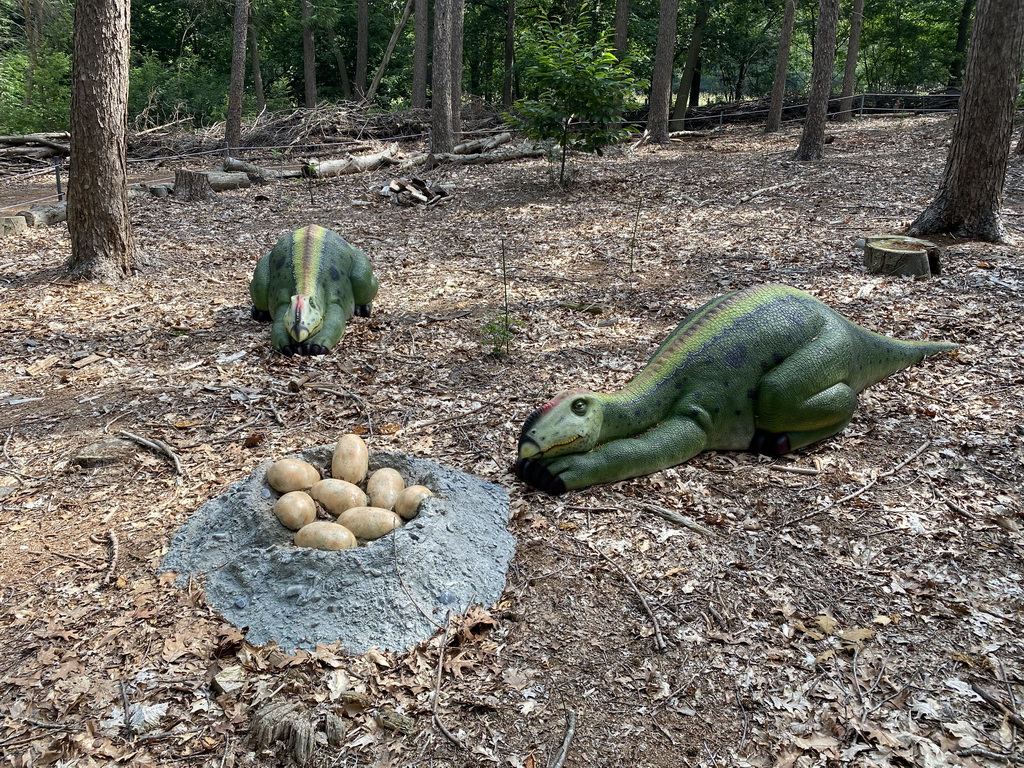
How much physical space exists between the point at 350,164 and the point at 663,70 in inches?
310

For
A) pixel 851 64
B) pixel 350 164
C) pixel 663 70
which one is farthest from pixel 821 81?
pixel 851 64

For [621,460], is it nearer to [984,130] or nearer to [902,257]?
[902,257]

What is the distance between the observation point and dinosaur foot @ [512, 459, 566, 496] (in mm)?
4051

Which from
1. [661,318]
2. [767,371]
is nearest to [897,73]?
[661,318]

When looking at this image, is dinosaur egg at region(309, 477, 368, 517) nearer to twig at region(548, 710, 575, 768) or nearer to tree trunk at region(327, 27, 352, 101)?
twig at region(548, 710, 575, 768)

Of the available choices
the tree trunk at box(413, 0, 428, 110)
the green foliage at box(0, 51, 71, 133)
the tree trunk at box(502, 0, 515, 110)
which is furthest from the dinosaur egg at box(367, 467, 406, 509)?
the tree trunk at box(502, 0, 515, 110)

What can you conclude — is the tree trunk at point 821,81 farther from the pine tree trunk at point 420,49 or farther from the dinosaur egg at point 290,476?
the dinosaur egg at point 290,476

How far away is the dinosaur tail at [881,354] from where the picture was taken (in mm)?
4789

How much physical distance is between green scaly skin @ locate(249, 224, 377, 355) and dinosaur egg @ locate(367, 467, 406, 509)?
2630 mm

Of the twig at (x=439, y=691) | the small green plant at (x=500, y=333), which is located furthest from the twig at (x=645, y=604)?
the small green plant at (x=500, y=333)

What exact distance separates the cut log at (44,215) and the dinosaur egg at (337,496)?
1001cm

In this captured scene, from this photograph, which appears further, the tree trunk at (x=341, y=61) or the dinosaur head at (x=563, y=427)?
the tree trunk at (x=341, y=61)

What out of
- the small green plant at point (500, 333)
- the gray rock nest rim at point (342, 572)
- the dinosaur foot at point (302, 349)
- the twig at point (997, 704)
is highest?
the small green plant at point (500, 333)

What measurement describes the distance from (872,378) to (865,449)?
2.23ft
